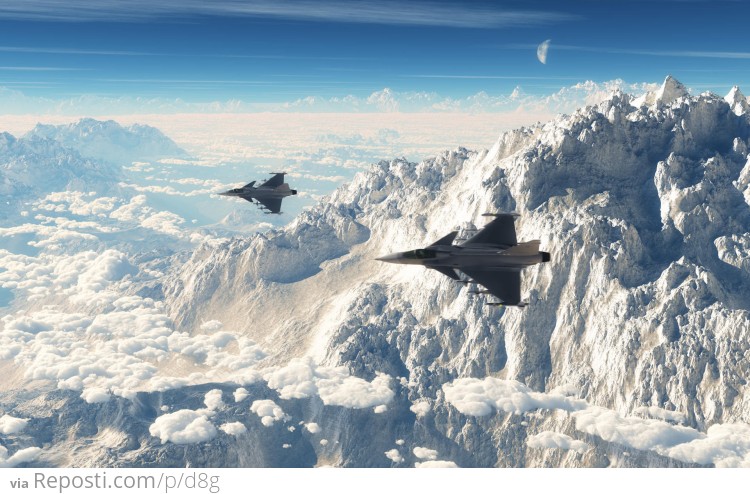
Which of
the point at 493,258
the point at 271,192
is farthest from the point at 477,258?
the point at 271,192

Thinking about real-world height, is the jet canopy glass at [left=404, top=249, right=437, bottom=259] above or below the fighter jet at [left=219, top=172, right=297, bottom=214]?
below

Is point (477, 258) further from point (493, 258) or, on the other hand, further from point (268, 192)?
point (268, 192)

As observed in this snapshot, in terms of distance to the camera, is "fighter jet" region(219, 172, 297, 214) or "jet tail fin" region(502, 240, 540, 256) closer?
"jet tail fin" region(502, 240, 540, 256)

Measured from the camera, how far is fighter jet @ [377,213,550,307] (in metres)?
93.8

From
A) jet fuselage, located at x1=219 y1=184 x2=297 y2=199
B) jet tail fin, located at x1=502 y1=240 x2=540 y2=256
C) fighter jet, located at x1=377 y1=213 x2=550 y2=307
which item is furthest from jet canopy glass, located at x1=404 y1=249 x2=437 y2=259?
jet fuselage, located at x1=219 y1=184 x2=297 y2=199

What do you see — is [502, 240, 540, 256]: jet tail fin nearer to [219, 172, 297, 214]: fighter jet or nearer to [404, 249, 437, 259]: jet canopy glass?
[404, 249, 437, 259]: jet canopy glass

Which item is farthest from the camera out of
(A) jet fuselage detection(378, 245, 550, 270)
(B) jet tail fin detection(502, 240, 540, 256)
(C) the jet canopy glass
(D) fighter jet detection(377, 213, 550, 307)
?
(B) jet tail fin detection(502, 240, 540, 256)

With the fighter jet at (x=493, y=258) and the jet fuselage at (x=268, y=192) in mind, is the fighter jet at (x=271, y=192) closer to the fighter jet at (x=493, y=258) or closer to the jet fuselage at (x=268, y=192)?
the jet fuselage at (x=268, y=192)

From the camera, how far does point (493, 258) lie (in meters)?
94.3

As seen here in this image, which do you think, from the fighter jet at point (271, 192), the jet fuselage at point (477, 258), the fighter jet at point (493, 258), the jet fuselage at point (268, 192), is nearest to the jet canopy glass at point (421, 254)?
the fighter jet at point (493, 258)
